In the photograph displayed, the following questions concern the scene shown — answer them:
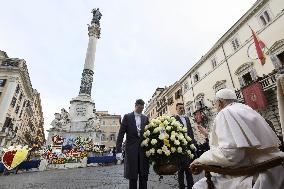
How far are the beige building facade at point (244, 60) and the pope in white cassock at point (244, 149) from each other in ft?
55.0

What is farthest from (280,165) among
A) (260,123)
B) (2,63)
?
(2,63)

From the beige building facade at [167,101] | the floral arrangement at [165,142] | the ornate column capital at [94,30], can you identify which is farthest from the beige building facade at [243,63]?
the ornate column capital at [94,30]

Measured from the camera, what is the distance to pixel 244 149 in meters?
2.07

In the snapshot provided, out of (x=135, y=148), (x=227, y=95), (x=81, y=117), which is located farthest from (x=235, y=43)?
(x=227, y=95)

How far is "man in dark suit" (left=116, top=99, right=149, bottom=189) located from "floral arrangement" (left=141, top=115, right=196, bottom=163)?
314mm

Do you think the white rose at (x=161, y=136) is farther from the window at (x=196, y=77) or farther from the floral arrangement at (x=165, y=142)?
the window at (x=196, y=77)

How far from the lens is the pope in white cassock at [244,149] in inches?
77.4

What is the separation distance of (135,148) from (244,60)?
1991cm

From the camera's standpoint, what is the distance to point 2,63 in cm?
3869

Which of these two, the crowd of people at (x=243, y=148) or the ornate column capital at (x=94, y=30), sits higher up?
the ornate column capital at (x=94, y=30)

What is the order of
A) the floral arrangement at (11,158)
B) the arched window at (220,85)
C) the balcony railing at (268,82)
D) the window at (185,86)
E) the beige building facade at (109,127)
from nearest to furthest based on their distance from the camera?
the floral arrangement at (11,158)
the balcony railing at (268,82)
the arched window at (220,85)
the window at (185,86)
the beige building facade at (109,127)

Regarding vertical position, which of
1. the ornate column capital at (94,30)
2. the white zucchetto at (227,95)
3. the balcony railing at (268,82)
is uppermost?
the ornate column capital at (94,30)

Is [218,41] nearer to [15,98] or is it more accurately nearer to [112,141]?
[15,98]

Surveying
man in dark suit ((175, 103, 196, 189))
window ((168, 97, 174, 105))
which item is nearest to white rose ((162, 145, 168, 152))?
man in dark suit ((175, 103, 196, 189))
